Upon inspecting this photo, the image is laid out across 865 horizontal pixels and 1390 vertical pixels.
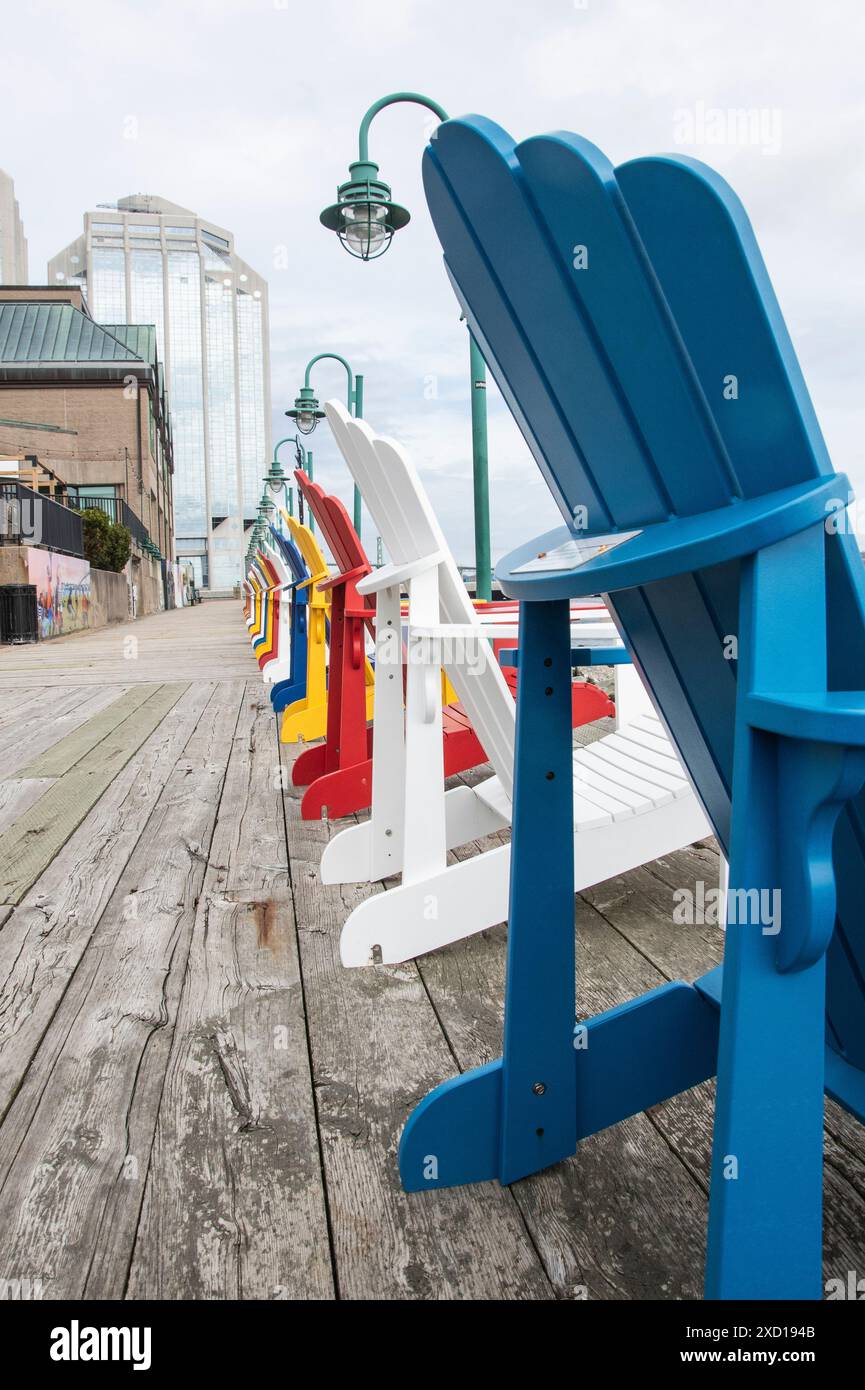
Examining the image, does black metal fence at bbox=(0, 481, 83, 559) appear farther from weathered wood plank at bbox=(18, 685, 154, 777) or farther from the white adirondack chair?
the white adirondack chair

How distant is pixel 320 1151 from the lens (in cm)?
163

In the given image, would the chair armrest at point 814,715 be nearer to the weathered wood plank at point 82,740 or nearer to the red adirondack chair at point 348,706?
the red adirondack chair at point 348,706

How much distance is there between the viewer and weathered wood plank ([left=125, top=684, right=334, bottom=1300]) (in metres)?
1.35

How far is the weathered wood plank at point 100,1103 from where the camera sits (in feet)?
4.63

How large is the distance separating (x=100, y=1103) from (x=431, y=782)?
115cm

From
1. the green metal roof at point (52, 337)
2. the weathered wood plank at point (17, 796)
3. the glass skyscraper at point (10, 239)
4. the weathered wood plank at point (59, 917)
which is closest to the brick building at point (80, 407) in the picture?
the green metal roof at point (52, 337)

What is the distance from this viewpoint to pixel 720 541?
0.90 metres

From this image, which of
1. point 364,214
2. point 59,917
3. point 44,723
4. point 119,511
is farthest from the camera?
point 119,511

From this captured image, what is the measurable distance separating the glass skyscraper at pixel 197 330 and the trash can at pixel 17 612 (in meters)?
96.4

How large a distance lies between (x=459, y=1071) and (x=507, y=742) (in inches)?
41.3

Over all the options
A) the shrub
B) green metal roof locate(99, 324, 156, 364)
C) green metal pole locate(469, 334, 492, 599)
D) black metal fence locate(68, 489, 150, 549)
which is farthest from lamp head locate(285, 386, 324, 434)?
green metal roof locate(99, 324, 156, 364)

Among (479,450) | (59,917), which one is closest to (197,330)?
(479,450)

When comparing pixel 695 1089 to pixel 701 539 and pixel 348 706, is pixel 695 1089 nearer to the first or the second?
pixel 701 539
